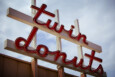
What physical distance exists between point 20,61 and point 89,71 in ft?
12.7

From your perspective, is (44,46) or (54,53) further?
(54,53)

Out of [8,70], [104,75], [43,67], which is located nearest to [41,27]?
[43,67]

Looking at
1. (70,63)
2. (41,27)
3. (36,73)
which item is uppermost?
(41,27)

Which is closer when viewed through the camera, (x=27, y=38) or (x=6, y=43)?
(x=6, y=43)

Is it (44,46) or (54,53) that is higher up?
(44,46)

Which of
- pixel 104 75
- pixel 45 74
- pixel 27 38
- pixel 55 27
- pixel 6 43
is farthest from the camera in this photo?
pixel 104 75

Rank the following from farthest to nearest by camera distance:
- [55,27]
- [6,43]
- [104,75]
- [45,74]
A: [104,75] → [55,27] → [45,74] → [6,43]

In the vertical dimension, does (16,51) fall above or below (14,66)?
above

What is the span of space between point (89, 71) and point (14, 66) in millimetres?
4129

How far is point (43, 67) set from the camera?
353 inches

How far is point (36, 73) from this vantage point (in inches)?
326

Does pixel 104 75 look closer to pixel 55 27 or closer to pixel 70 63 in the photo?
pixel 70 63

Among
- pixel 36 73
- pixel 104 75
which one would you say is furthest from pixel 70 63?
pixel 104 75

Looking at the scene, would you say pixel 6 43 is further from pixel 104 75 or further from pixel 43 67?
pixel 104 75
